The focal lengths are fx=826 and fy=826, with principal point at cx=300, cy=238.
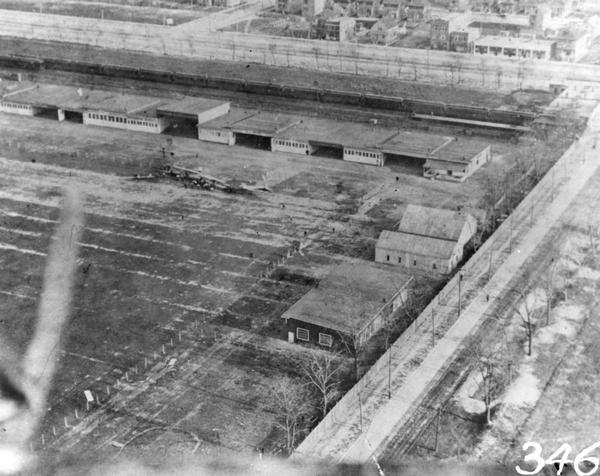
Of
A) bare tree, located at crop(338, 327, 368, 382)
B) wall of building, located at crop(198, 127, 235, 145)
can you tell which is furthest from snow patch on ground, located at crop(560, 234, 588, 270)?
wall of building, located at crop(198, 127, 235, 145)

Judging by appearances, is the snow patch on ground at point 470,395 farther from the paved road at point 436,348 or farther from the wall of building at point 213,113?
the wall of building at point 213,113

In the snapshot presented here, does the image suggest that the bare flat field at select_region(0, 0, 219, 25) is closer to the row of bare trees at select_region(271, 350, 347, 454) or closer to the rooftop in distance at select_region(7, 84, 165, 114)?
the rooftop in distance at select_region(7, 84, 165, 114)

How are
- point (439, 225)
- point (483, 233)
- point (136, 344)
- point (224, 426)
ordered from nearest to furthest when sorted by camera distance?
1. point (224, 426)
2. point (136, 344)
3. point (439, 225)
4. point (483, 233)

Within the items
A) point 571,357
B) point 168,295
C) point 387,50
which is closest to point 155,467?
point 168,295

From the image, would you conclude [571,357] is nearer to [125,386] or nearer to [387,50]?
[125,386]

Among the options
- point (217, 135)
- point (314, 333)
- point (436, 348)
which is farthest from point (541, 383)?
point (217, 135)
